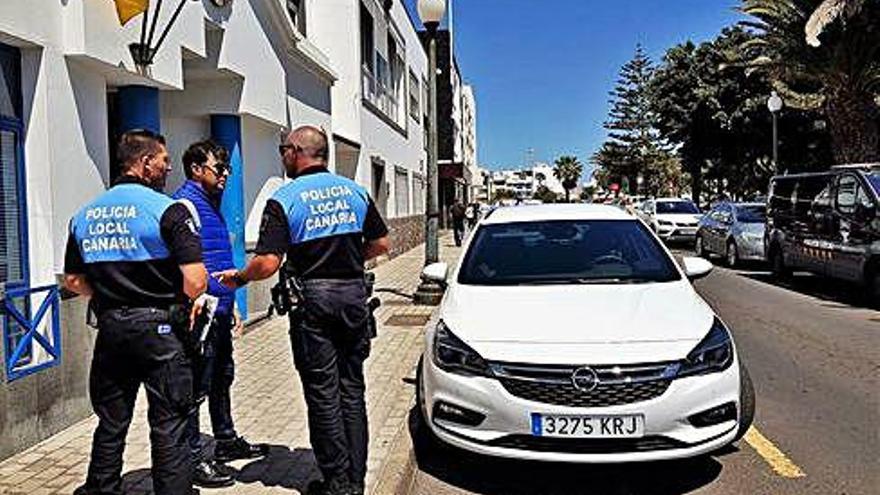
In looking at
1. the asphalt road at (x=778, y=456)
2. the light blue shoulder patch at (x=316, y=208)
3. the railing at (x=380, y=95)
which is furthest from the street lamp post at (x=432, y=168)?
the light blue shoulder patch at (x=316, y=208)

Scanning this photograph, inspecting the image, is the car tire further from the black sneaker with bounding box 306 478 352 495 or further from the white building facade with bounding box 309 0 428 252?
the black sneaker with bounding box 306 478 352 495

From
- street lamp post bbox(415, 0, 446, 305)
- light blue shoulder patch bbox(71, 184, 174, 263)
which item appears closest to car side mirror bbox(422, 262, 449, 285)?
light blue shoulder patch bbox(71, 184, 174, 263)

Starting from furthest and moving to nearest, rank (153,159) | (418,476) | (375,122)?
(375,122) < (418,476) < (153,159)

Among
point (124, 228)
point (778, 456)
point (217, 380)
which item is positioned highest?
point (124, 228)

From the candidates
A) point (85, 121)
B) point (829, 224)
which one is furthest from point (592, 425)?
point (829, 224)

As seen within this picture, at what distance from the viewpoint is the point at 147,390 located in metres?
3.82

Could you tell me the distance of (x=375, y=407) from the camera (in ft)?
21.9

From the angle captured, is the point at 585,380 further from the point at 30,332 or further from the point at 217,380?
the point at 30,332

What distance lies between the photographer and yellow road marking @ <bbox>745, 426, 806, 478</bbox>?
203 inches

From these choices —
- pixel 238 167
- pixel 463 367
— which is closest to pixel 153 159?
pixel 463 367

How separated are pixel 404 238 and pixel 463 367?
21.5 metres

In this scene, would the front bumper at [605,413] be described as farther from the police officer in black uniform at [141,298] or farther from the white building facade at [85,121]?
the white building facade at [85,121]

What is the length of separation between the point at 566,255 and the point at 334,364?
2.38 m

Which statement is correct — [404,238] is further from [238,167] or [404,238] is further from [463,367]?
[463,367]
